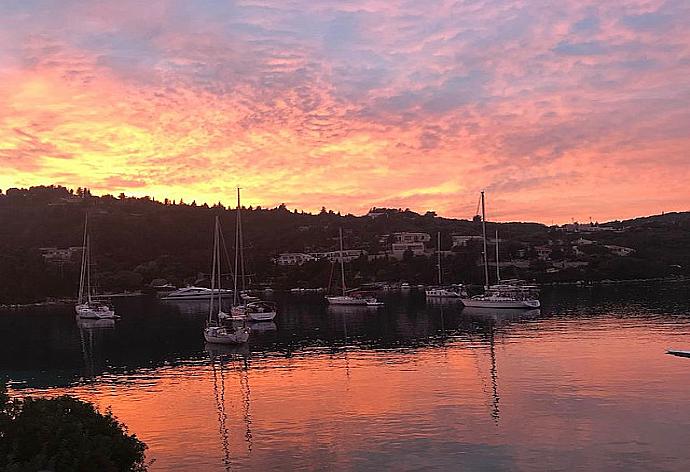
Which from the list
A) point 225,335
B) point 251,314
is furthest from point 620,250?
point 225,335

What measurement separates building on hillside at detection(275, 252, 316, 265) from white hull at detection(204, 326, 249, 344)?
122 metres

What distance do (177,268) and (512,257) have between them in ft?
278

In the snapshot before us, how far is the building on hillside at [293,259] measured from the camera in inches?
7367

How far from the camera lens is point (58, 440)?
17.0m

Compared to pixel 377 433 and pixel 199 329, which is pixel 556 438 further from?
pixel 199 329

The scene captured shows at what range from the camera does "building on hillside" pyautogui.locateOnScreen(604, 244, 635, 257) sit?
568 ft

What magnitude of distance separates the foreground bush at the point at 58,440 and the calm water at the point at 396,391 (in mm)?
6220

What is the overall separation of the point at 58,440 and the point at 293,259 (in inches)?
6926

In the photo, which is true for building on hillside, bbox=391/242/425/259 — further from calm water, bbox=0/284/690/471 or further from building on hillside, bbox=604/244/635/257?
calm water, bbox=0/284/690/471

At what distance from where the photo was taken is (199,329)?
7869 cm

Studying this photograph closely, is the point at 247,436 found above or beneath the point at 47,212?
beneath

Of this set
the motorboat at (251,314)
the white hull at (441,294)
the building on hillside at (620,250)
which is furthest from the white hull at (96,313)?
the building on hillside at (620,250)

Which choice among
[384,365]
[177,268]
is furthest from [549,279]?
[384,365]

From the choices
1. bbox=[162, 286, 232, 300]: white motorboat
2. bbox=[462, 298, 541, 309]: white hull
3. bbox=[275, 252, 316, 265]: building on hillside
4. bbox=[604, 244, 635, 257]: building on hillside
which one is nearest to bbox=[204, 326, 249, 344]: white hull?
bbox=[462, 298, 541, 309]: white hull
